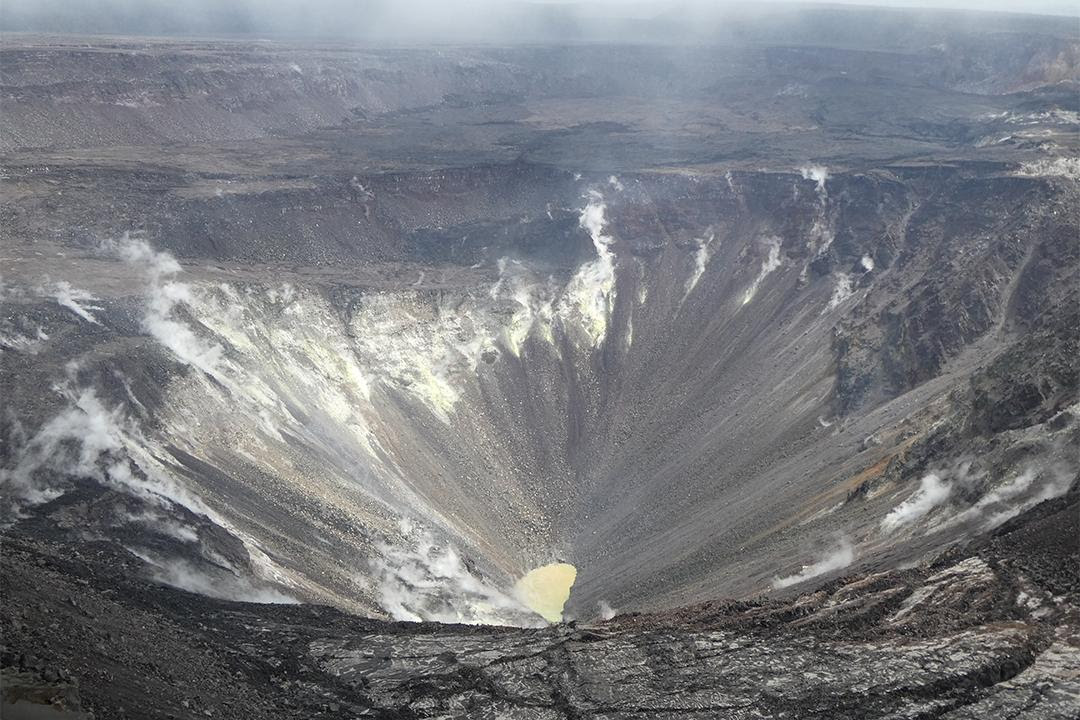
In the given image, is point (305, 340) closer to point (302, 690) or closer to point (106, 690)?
point (302, 690)

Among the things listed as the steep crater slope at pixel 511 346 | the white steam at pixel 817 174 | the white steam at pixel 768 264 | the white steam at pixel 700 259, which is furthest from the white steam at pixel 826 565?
the white steam at pixel 817 174

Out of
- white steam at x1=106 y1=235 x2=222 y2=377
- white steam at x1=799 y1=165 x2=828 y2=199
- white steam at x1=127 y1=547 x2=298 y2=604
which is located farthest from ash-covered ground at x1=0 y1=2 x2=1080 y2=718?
white steam at x1=799 y1=165 x2=828 y2=199

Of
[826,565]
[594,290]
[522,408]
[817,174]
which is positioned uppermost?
[817,174]

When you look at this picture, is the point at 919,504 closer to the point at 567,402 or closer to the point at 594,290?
Result: the point at 567,402

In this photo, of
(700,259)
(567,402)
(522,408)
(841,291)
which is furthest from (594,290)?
(841,291)

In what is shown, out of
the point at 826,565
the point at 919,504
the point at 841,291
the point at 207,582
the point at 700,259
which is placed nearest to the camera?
the point at 207,582

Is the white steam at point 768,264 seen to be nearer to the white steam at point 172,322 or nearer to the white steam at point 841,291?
the white steam at point 841,291

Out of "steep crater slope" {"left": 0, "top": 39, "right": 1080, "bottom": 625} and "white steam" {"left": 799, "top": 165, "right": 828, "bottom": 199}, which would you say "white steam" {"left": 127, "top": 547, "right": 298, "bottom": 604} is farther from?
"white steam" {"left": 799, "top": 165, "right": 828, "bottom": 199}
